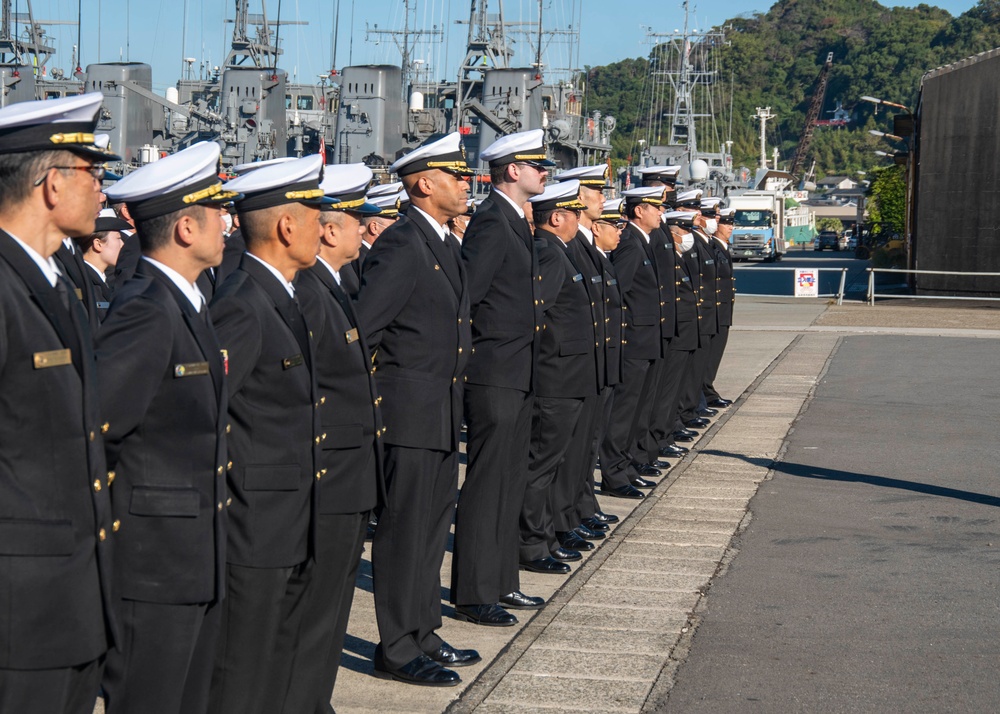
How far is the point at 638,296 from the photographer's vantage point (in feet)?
33.3

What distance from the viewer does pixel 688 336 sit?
11656 mm

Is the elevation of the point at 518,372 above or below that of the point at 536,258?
below

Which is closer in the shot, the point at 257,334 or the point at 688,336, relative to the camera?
the point at 257,334

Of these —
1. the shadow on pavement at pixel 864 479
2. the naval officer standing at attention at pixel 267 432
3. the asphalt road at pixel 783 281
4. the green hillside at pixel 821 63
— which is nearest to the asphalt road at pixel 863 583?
the shadow on pavement at pixel 864 479

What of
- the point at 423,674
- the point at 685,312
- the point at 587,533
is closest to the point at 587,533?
the point at 587,533

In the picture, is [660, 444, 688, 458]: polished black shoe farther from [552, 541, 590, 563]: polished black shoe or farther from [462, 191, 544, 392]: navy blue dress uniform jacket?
[462, 191, 544, 392]: navy blue dress uniform jacket

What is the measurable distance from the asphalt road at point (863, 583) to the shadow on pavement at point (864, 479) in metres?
0.02

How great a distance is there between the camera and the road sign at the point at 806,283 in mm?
34375

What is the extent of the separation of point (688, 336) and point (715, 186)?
61052 mm

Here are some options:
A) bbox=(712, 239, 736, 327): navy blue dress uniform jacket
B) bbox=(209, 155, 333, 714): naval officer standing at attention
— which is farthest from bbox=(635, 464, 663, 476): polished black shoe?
bbox=(209, 155, 333, 714): naval officer standing at attention

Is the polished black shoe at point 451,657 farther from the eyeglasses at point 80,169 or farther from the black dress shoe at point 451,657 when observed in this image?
the eyeglasses at point 80,169

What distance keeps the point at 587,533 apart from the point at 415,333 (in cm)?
300

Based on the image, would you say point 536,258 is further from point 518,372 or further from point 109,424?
point 109,424

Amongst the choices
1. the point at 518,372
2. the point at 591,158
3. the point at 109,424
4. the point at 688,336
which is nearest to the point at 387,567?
the point at 518,372
